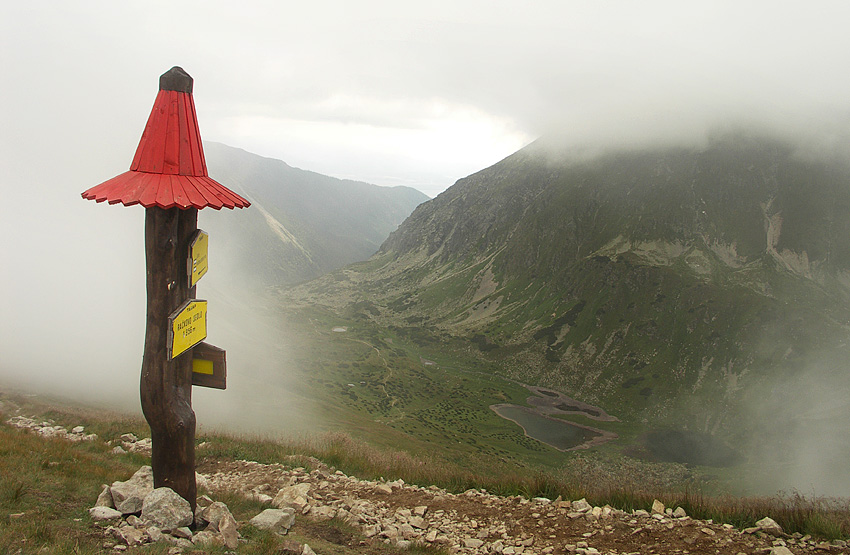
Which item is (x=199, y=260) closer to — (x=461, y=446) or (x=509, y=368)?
(x=461, y=446)

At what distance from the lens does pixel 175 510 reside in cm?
753

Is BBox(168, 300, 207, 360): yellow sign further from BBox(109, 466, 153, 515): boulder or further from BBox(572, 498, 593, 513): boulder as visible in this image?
BBox(572, 498, 593, 513): boulder

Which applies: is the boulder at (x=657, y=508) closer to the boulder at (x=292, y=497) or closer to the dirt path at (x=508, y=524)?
the dirt path at (x=508, y=524)

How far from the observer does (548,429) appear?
362ft

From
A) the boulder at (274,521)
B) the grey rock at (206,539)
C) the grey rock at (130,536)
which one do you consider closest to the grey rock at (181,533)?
the grey rock at (206,539)

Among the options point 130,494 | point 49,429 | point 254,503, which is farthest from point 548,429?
point 130,494

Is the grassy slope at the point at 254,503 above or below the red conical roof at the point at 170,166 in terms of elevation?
below

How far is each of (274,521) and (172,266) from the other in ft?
16.6

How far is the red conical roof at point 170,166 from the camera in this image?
7355 mm

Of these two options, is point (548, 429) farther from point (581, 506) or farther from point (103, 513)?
point (103, 513)

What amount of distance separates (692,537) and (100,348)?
191 feet

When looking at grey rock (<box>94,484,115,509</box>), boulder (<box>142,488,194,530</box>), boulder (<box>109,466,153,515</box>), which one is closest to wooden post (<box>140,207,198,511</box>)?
boulder (<box>109,466,153,515</box>)

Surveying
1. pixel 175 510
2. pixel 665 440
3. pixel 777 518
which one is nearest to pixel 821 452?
pixel 665 440

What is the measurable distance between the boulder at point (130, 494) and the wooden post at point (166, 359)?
0.31 metres
